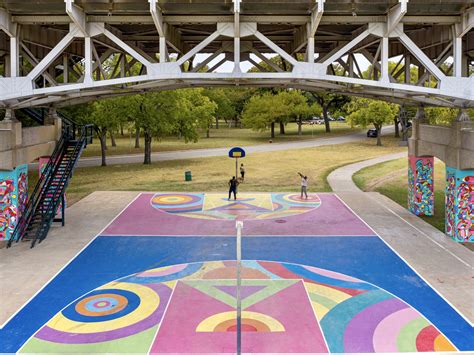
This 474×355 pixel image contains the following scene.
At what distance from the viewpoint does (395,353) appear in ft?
36.1

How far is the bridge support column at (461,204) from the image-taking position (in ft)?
64.3

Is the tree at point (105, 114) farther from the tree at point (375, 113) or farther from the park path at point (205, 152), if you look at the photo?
the tree at point (375, 113)

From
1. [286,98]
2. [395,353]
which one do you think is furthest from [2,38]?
[286,98]

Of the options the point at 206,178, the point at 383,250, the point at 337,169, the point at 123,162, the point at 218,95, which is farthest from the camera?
the point at 218,95

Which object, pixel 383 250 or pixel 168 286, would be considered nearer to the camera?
pixel 168 286

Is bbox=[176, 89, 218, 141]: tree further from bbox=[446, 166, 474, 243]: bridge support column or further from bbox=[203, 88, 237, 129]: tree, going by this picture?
bbox=[203, 88, 237, 129]: tree

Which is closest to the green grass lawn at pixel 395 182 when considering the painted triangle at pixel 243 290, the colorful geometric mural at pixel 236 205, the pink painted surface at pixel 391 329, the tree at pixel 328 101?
the colorful geometric mural at pixel 236 205

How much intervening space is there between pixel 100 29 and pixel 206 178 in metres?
21.3

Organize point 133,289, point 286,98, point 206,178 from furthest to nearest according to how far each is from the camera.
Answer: point 286,98 < point 206,178 < point 133,289

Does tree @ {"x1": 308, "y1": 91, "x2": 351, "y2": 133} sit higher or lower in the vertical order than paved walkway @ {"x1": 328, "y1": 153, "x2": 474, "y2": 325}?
higher

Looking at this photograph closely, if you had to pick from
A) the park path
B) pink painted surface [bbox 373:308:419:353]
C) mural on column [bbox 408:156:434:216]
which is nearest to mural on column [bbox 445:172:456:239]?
mural on column [bbox 408:156:434:216]

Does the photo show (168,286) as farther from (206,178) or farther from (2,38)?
(206,178)

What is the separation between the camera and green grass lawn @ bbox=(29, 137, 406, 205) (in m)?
34.0

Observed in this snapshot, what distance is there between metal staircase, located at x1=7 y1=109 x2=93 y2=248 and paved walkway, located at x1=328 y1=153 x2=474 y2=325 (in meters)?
13.7
